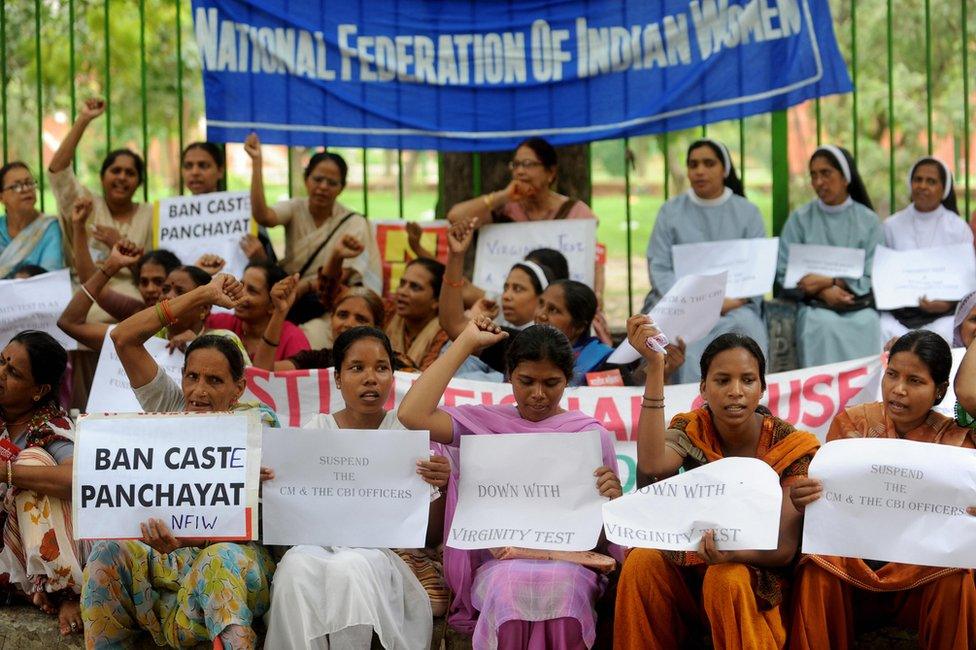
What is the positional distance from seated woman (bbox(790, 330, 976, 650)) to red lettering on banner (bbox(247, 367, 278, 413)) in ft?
8.71

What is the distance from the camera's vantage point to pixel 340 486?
16.9 ft

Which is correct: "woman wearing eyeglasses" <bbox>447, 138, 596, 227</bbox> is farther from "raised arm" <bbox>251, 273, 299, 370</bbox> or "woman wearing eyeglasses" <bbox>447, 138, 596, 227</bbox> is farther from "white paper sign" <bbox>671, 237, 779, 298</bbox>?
"raised arm" <bbox>251, 273, 299, 370</bbox>

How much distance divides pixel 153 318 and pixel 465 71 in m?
3.21

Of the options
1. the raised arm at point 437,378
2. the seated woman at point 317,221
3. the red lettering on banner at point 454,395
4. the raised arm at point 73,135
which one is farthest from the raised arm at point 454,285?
the raised arm at point 73,135

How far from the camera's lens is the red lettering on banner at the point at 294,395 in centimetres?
652

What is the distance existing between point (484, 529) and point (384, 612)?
0.46 m

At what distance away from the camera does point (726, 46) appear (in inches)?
313

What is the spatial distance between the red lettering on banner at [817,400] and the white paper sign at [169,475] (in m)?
2.68

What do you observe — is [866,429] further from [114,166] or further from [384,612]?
[114,166]

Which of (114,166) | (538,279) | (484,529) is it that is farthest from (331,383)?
(114,166)

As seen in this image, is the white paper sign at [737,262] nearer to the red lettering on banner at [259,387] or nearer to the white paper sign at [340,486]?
the red lettering on banner at [259,387]

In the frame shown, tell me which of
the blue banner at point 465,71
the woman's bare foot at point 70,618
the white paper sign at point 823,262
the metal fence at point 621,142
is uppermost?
the metal fence at point 621,142

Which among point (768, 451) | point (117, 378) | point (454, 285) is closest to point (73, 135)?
point (117, 378)

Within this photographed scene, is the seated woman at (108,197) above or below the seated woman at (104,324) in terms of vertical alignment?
above
